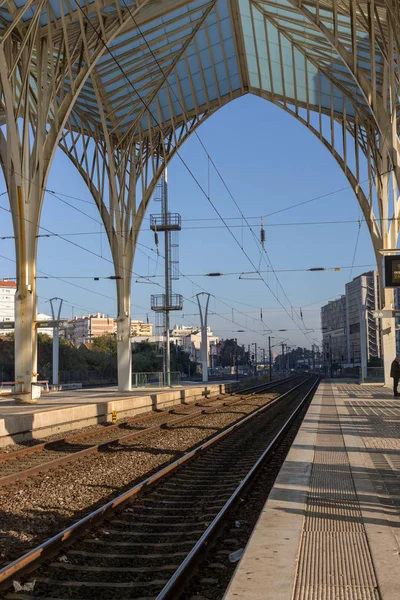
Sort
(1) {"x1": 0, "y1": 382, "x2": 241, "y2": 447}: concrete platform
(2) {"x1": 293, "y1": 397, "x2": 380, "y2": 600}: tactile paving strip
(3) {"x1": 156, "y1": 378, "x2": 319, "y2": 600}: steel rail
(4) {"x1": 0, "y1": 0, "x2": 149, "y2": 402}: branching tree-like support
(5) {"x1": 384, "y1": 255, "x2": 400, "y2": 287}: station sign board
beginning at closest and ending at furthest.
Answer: (2) {"x1": 293, "y1": 397, "x2": 380, "y2": 600}: tactile paving strip < (3) {"x1": 156, "y1": 378, "x2": 319, "y2": 600}: steel rail < (1) {"x1": 0, "y1": 382, "x2": 241, "y2": 447}: concrete platform < (4) {"x1": 0, "y1": 0, "x2": 149, "y2": 402}: branching tree-like support < (5) {"x1": 384, "y1": 255, "x2": 400, "y2": 287}: station sign board

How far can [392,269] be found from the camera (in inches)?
1046

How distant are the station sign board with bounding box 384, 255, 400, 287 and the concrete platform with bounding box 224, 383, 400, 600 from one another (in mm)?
15555

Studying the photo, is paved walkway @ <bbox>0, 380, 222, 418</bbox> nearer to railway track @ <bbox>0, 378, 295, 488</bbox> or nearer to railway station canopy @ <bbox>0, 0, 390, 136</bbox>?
railway track @ <bbox>0, 378, 295, 488</bbox>

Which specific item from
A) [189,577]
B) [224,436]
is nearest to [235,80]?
[224,436]

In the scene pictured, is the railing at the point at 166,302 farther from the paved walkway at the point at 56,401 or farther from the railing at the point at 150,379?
the paved walkway at the point at 56,401

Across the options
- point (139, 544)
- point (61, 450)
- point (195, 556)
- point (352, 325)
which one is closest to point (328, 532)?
point (195, 556)

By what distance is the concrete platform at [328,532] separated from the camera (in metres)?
4.51

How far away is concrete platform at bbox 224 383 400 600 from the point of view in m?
4.51

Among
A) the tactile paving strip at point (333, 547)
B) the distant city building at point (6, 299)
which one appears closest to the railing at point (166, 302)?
the tactile paving strip at point (333, 547)

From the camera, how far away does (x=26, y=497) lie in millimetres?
8953

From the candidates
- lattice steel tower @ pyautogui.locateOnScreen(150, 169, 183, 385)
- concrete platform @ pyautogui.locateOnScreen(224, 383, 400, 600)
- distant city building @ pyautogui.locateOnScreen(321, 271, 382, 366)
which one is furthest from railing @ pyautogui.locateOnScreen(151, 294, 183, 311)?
distant city building @ pyautogui.locateOnScreen(321, 271, 382, 366)

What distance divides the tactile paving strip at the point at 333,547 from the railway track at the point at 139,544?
1.00 meters

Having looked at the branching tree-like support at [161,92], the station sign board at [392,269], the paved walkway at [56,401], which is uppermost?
the branching tree-like support at [161,92]

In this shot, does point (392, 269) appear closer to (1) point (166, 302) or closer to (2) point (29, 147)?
(2) point (29, 147)
